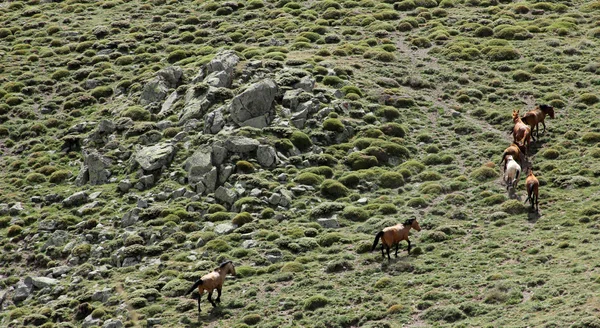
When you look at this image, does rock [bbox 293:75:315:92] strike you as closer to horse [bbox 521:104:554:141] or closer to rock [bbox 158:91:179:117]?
rock [bbox 158:91:179:117]

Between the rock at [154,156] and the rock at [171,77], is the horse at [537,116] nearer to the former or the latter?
the rock at [154,156]

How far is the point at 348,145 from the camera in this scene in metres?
54.2

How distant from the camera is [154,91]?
63156mm

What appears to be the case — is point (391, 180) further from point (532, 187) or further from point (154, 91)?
point (154, 91)

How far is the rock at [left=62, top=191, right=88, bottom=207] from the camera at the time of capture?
51688mm

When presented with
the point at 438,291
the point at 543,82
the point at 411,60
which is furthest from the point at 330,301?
the point at 411,60

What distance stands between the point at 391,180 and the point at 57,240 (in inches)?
817

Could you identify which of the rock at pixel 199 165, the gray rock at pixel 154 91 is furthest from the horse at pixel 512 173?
the gray rock at pixel 154 91

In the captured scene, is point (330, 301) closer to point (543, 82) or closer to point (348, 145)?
point (348, 145)

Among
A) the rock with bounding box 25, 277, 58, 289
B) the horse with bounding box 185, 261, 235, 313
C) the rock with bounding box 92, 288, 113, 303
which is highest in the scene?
the horse with bounding box 185, 261, 235, 313

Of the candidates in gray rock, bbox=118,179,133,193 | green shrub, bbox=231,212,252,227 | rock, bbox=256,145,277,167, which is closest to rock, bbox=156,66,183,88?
gray rock, bbox=118,179,133,193

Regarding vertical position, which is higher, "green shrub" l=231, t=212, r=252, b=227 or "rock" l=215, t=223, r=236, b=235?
"green shrub" l=231, t=212, r=252, b=227

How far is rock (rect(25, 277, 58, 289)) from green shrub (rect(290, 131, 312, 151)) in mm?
18491

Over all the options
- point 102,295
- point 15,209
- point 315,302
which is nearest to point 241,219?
point 102,295
